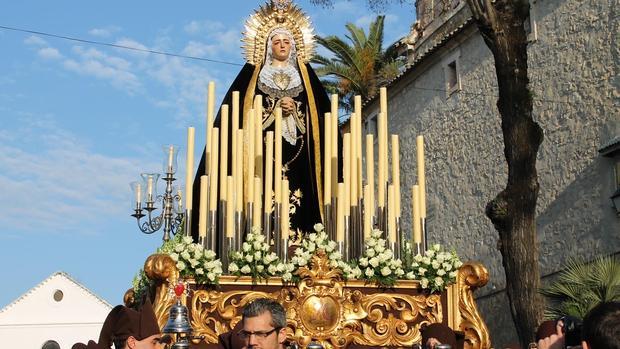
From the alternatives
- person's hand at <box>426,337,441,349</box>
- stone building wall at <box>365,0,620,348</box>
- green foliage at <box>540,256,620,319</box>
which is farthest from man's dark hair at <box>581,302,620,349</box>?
stone building wall at <box>365,0,620,348</box>

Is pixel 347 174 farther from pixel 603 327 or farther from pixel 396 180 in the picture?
pixel 603 327

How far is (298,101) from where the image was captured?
1026 centimetres

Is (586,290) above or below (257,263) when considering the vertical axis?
below

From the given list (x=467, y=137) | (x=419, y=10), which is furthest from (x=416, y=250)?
(x=419, y=10)

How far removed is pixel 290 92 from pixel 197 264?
3190 millimetres

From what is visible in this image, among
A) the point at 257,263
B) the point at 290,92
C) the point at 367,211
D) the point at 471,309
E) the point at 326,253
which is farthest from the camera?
the point at 290,92

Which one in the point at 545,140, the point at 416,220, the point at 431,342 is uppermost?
the point at 545,140

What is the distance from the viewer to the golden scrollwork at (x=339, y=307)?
7.75m

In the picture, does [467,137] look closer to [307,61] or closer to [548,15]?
[548,15]

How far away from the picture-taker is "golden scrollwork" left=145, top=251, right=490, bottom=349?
Answer: 7.75 metres

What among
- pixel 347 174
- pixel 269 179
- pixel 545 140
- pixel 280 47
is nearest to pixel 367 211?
pixel 347 174

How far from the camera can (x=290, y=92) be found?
10.2m

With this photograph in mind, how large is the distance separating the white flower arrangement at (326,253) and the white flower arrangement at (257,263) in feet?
0.40

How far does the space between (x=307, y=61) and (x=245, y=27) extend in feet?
2.90
